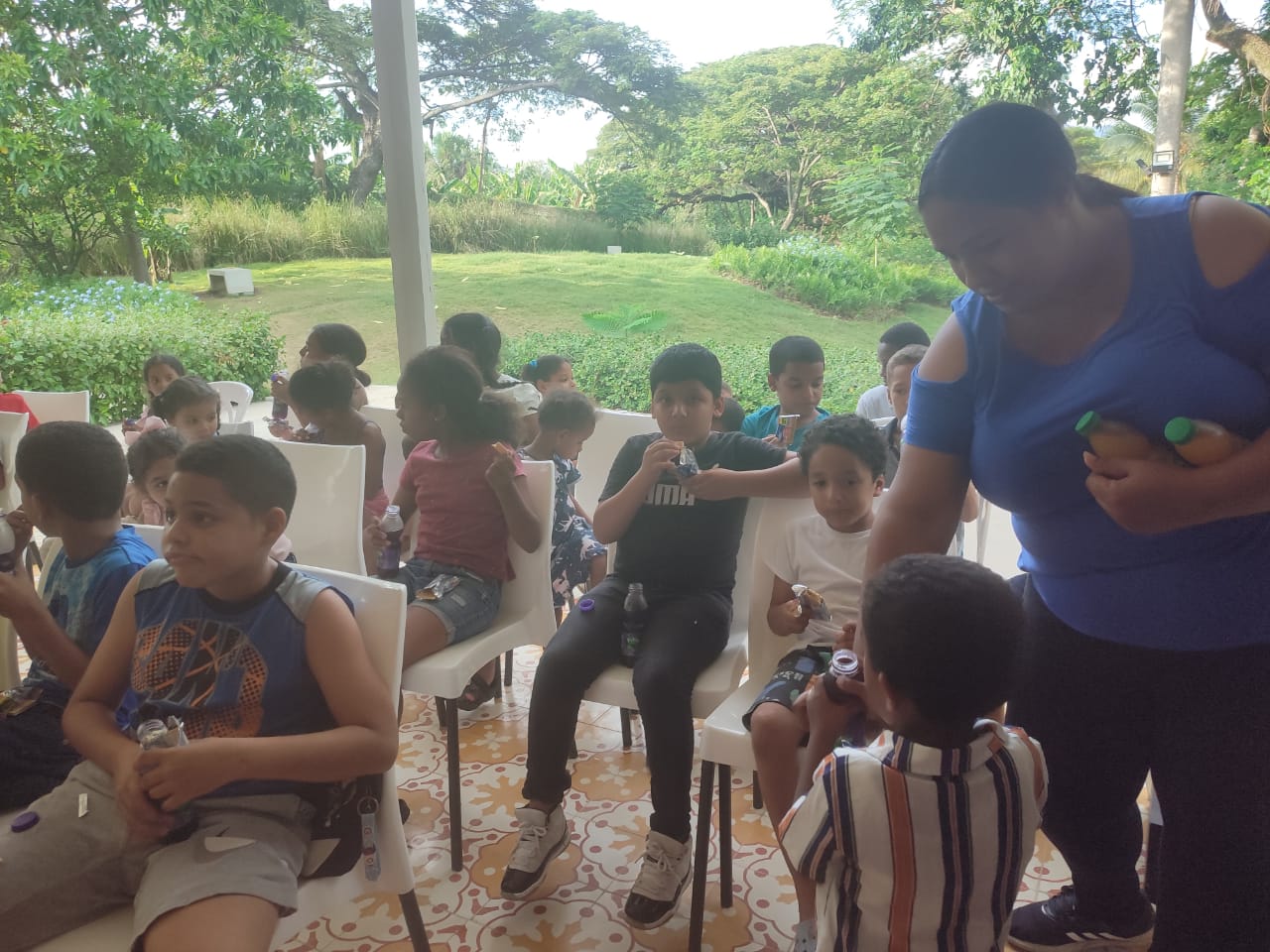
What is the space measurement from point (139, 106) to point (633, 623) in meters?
5.70

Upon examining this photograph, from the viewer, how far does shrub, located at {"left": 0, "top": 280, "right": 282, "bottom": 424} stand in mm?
5383

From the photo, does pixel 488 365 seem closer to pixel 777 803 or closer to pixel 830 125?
pixel 777 803

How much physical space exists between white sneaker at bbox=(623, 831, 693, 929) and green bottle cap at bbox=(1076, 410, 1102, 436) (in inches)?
51.8

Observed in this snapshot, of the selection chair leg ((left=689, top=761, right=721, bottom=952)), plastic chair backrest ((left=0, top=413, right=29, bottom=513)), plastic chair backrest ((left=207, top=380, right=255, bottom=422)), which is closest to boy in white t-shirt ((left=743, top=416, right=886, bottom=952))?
chair leg ((left=689, top=761, right=721, bottom=952))

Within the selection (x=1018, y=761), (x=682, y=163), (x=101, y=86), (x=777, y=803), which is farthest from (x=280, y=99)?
(x=1018, y=761)

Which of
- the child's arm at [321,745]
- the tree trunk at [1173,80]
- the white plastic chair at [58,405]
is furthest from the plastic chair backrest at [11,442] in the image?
the tree trunk at [1173,80]

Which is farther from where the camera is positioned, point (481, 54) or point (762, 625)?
point (481, 54)

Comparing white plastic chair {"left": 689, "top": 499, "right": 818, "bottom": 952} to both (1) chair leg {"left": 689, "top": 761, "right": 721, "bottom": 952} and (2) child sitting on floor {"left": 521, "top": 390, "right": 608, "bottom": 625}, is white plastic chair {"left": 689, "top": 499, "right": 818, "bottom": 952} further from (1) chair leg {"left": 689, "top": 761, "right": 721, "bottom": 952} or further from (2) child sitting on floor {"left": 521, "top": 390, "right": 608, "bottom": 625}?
(2) child sitting on floor {"left": 521, "top": 390, "right": 608, "bottom": 625}

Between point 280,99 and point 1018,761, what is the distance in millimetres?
6126

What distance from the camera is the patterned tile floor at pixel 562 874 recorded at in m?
1.87

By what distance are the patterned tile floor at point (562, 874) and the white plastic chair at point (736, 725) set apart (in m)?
0.12

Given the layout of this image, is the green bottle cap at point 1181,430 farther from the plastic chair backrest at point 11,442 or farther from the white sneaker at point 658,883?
the plastic chair backrest at point 11,442

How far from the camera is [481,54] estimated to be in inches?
218

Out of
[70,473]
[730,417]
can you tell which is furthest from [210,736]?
[730,417]
